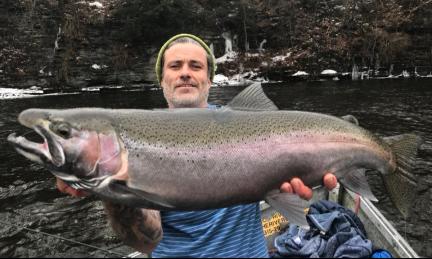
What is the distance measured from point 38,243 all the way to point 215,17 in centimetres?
3923

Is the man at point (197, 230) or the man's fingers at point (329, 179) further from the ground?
the man's fingers at point (329, 179)

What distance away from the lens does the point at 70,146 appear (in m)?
2.57

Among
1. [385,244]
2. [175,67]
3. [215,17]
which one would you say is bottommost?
[385,244]

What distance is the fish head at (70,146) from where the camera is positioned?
100 inches

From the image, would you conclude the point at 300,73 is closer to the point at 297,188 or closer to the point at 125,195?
the point at 297,188

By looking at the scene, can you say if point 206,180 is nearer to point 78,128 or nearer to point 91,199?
point 78,128

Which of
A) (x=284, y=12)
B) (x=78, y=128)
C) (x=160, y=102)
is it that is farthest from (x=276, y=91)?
(x=78, y=128)

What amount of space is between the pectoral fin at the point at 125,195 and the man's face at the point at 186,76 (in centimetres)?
178

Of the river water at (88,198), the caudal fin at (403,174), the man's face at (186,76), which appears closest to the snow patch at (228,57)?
the river water at (88,198)

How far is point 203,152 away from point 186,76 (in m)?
1.64

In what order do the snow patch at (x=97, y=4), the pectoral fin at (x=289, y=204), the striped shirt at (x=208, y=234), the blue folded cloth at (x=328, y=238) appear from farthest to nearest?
the snow patch at (x=97, y=4) < the blue folded cloth at (x=328, y=238) < the striped shirt at (x=208, y=234) < the pectoral fin at (x=289, y=204)

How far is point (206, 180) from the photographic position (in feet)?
9.10

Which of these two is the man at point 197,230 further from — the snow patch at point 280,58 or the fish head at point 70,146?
the snow patch at point 280,58

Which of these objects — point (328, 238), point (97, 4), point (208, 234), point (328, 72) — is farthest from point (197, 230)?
point (97, 4)
